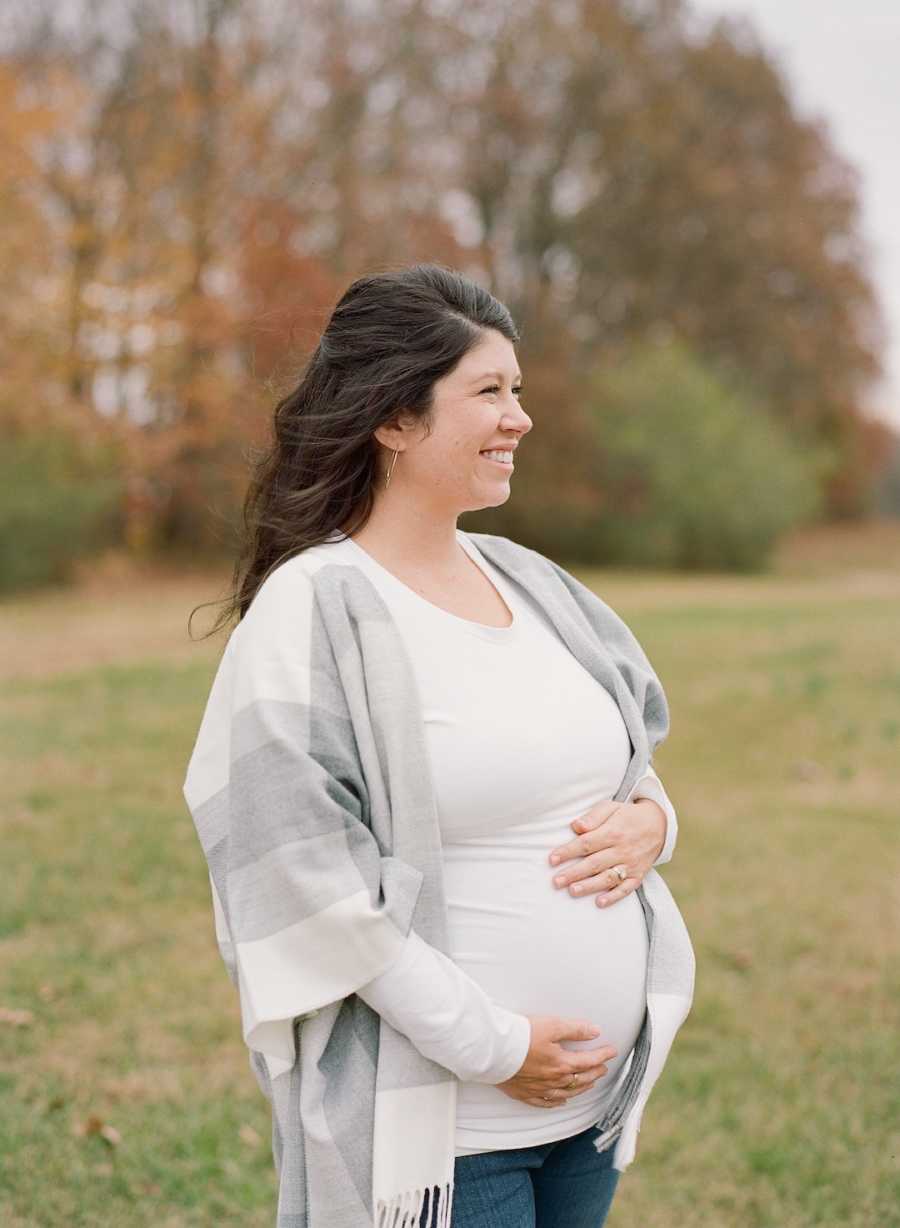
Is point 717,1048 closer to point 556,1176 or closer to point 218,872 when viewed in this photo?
point 556,1176

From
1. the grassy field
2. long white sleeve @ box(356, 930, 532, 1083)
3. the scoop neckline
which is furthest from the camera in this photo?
the grassy field

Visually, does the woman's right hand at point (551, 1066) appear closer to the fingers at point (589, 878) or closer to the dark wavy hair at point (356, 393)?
the fingers at point (589, 878)

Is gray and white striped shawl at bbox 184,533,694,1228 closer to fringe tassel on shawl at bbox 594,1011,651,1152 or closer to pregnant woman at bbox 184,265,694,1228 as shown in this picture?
pregnant woman at bbox 184,265,694,1228

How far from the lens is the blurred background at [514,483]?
383cm

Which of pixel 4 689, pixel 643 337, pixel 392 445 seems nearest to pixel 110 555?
pixel 4 689

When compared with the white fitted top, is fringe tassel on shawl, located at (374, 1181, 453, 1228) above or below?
below

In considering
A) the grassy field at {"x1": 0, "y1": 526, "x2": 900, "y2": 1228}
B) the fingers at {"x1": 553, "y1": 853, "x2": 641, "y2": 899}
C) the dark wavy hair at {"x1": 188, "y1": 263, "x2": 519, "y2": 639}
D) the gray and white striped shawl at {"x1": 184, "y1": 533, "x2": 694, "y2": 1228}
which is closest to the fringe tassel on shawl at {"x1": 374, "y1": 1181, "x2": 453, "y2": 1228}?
the gray and white striped shawl at {"x1": 184, "y1": 533, "x2": 694, "y2": 1228}

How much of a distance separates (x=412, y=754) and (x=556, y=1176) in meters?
0.76

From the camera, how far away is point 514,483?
89.1ft

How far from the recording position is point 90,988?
457 cm

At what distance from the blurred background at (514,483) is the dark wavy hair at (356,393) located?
0.62 ft

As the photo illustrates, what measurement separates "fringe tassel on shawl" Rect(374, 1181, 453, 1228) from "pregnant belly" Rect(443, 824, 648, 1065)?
0.28m

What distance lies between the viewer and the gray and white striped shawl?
5.65ft

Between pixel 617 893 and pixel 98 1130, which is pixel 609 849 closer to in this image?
pixel 617 893
